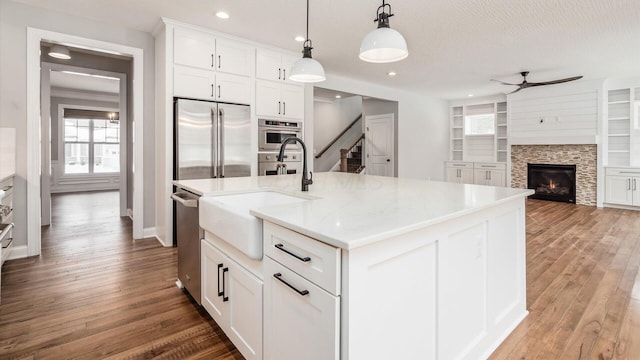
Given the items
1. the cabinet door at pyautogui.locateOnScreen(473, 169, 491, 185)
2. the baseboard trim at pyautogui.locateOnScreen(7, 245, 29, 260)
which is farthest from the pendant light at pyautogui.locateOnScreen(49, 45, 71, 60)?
the cabinet door at pyautogui.locateOnScreen(473, 169, 491, 185)

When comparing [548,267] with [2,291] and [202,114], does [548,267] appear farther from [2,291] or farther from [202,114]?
[2,291]

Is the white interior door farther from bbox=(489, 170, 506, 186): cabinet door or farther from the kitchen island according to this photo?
the kitchen island

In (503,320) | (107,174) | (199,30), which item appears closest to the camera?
(503,320)

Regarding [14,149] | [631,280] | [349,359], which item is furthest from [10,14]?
[631,280]

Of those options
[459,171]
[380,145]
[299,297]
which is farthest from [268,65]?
[459,171]

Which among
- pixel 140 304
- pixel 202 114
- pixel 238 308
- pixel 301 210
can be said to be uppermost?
pixel 202 114

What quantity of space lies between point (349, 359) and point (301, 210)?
629 millimetres

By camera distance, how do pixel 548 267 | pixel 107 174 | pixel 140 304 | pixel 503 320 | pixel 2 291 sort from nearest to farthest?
pixel 503 320
pixel 140 304
pixel 2 291
pixel 548 267
pixel 107 174

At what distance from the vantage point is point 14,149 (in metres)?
3.30

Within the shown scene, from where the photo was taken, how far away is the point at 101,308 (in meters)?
2.30

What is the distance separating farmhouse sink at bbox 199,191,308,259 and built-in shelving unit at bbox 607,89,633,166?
7887 mm

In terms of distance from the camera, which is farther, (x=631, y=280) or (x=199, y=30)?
(x=199, y=30)

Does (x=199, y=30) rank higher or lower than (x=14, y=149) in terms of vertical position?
higher

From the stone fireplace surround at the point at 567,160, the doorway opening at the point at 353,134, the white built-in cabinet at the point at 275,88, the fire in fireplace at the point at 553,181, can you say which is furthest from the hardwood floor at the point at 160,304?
the doorway opening at the point at 353,134
